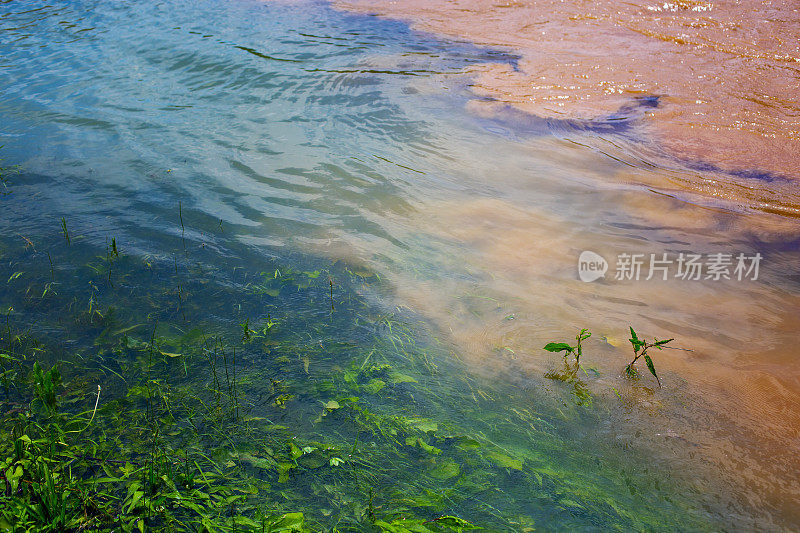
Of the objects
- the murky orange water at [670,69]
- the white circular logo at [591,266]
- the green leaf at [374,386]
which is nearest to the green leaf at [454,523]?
the green leaf at [374,386]

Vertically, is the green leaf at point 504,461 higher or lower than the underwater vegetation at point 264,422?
lower

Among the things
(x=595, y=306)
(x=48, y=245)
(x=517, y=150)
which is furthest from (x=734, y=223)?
(x=48, y=245)

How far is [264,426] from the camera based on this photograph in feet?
8.68

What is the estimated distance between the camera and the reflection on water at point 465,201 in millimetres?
2945

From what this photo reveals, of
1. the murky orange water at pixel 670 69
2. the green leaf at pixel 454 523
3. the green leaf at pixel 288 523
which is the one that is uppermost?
the murky orange water at pixel 670 69

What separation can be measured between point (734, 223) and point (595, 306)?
1.69m

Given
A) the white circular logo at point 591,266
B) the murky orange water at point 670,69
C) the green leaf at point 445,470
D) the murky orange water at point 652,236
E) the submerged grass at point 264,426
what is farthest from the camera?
the murky orange water at point 670,69

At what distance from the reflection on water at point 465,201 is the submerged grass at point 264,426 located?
14 centimetres

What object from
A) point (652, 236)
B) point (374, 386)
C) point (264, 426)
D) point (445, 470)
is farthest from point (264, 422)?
point (652, 236)

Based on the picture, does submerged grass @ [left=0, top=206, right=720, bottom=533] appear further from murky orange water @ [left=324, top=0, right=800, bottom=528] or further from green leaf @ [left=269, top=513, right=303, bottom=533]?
murky orange water @ [left=324, top=0, right=800, bottom=528]

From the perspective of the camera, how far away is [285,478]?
240 centimetres

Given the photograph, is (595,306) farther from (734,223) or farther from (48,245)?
(48,245)

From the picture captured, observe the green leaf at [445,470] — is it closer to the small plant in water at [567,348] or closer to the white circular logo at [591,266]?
the small plant in water at [567,348]

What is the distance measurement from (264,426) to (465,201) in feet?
9.41
